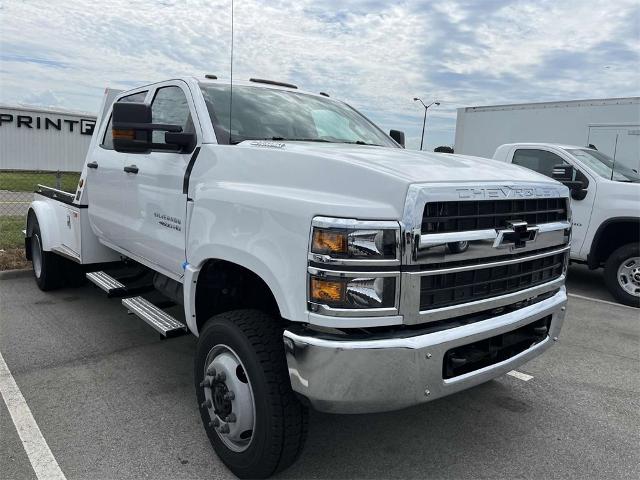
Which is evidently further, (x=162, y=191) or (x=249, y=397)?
(x=162, y=191)

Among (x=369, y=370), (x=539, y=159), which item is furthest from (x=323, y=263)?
(x=539, y=159)

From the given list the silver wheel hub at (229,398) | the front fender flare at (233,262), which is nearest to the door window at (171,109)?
the front fender flare at (233,262)

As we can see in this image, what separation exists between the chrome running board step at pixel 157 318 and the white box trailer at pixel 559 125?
8109 mm

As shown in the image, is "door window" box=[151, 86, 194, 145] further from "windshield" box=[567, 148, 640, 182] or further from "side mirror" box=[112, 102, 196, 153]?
"windshield" box=[567, 148, 640, 182]

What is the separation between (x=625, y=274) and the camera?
667 cm

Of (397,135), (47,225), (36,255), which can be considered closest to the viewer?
(397,135)

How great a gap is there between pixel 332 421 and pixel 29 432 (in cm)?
178

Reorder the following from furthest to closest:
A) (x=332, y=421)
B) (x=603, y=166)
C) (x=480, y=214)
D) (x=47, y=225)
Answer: (x=603, y=166) → (x=47, y=225) → (x=332, y=421) → (x=480, y=214)

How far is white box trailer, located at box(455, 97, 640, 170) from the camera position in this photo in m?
10.0

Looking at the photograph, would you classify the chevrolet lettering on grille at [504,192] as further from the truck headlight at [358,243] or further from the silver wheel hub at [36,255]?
the silver wheel hub at [36,255]

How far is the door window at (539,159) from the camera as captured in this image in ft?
24.7

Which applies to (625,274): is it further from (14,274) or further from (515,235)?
(14,274)

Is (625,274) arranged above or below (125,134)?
below

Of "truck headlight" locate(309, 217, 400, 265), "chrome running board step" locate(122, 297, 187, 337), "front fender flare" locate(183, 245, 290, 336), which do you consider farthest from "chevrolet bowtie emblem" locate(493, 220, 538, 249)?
"chrome running board step" locate(122, 297, 187, 337)
